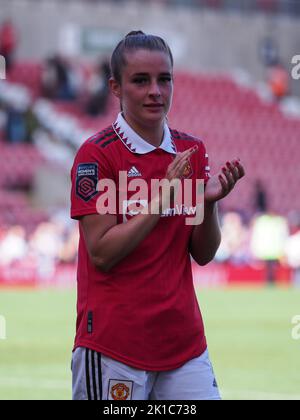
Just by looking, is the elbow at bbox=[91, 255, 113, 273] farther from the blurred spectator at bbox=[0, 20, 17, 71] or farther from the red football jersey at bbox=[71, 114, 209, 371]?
the blurred spectator at bbox=[0, 20, 17, 71]

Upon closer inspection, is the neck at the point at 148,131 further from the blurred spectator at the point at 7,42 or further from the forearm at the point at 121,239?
the blurred spectator at the point at 7,42

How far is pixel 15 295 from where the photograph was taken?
2088 cm

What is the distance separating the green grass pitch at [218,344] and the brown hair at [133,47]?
4860 mm

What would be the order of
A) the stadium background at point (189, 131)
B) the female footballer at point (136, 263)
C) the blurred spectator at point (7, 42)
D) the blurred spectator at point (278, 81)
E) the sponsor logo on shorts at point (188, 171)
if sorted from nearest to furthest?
the female footballer at point (136, 263)
the sponsor logo on shorts at point (188, 171)
the stadium background at point (189, 131)
the blurred spectator at point (7, 42)
the blurred spectator at point (278, 81)

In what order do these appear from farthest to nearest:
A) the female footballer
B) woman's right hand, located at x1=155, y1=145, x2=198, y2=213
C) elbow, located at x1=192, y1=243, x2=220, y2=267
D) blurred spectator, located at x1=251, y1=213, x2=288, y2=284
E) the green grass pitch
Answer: blurred spectator, located at x1=251, y1=213, x2=288, y2=284 → the green grass pitch → elbow, located at x1=192, y1=243, x2=220, y2=267 → the female footballer → woman's right hand, located at x1=155, y1=145, x2=198, y2=213

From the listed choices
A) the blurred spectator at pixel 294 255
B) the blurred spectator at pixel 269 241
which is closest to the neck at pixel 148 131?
the blurred spectator at pixel 269 241

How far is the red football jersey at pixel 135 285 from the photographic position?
4348mm

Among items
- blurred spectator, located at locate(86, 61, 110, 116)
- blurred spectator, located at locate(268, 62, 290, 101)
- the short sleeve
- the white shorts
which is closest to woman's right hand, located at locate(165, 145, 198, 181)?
the short sleeve

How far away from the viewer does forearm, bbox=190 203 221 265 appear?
4539mm

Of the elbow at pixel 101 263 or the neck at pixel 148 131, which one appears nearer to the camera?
the elbow at pixel 101 263

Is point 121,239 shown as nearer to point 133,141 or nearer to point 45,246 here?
point 133,141

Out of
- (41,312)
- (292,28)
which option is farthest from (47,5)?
(41,312)

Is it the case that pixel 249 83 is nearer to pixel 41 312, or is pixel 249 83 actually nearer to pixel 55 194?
pixel 55 194

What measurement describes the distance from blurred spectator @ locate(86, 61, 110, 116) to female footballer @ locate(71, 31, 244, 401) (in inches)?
1024
